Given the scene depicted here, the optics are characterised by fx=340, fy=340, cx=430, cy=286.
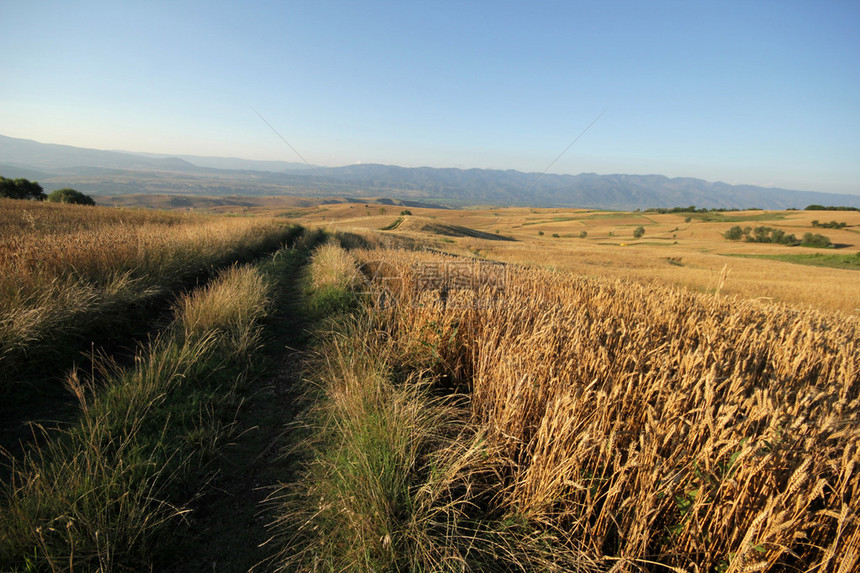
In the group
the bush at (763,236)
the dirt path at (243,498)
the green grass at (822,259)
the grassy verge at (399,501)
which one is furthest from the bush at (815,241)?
the dirt path at (243,498)

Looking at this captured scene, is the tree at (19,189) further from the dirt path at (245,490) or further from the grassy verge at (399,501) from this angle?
the grassy verge at (399,501)

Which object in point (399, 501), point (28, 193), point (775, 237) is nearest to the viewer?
point (399, 501)

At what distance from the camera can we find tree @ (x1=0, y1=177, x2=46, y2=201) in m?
37.4

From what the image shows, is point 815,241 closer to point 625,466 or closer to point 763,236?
point 763,236

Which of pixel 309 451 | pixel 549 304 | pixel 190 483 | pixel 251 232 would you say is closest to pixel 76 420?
pixel 190 483

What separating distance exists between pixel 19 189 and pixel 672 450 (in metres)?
62.4

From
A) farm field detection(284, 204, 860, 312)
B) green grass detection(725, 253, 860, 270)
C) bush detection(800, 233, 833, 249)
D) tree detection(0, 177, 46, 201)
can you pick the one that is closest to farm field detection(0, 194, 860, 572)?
farm field detection(284, 204, 860, 312)

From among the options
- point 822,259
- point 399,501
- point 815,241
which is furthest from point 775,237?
point 399,501

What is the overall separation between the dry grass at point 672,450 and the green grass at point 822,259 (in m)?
49.7

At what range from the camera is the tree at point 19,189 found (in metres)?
37.4

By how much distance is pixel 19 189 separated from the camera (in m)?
39.1

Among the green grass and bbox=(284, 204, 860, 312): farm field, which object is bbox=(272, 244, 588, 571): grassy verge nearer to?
bbox=(284, 204, 860, 312): farm field

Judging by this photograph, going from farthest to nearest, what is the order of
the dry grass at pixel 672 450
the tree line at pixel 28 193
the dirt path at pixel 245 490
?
the tree line at pixel 28 193, the dirt path at pixel 245 490, the dry grass at pixel 672 450

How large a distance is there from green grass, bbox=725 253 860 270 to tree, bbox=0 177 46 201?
81.8 meters
